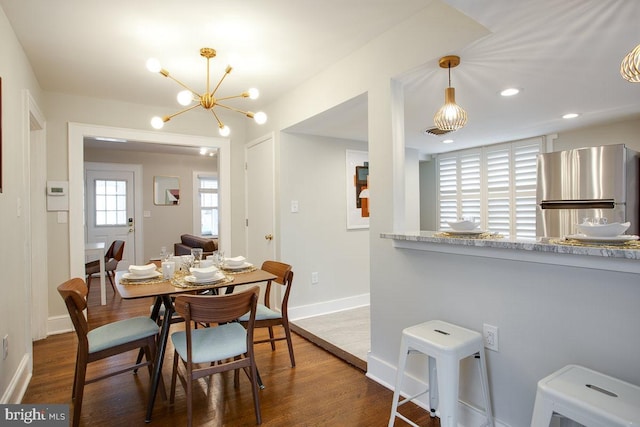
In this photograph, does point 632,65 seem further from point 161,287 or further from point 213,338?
point 161,287

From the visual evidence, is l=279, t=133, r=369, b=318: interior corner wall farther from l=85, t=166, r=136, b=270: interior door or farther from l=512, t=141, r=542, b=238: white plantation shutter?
l=85, t=166, r=136, b=270: interior door

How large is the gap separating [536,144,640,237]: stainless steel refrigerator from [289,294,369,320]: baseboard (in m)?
2.10

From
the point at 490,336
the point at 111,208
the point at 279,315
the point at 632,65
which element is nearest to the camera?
the point at 632,65

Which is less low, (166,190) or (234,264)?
(166,190)

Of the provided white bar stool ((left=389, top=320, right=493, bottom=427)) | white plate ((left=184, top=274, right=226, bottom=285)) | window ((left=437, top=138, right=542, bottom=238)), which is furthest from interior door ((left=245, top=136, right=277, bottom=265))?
window ((left=437, top=138, right=542, bottom=238))

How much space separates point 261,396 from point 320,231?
200 centimetres

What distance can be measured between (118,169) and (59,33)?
4893 millimetres

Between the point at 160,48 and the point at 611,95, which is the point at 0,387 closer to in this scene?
the point at 160,48

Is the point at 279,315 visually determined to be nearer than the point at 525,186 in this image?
Yes

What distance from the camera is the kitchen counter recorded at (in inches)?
48.2

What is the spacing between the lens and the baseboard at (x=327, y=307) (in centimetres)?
367

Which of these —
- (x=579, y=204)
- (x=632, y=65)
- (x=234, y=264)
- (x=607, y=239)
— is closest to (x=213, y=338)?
(x=234, y=264)

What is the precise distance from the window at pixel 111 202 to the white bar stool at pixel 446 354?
21.7 feet

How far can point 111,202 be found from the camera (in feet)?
21.8
